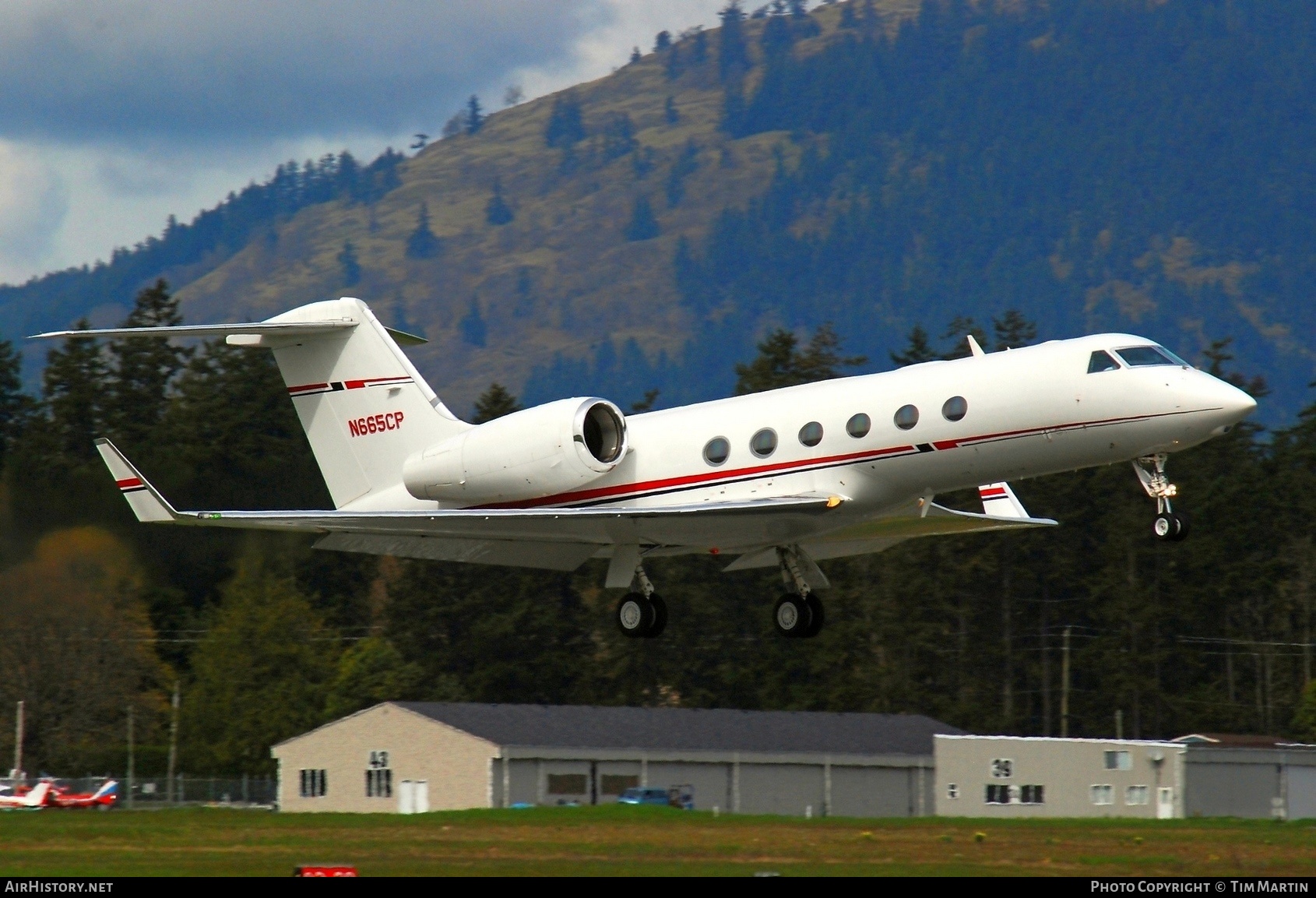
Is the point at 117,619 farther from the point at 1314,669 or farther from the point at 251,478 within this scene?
the point at 1314,669

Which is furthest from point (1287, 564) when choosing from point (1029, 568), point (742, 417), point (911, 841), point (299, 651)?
point (742, 417)

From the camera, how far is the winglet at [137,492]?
21.4m

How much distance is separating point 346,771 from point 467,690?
53.9 ft

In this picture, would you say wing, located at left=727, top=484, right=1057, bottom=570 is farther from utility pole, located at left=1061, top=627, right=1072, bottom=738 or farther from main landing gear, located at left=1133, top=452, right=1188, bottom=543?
utility pole, located at left=1061, top=627, right=1072, bottom=738

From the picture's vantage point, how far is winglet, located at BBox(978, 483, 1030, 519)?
24.2 meters

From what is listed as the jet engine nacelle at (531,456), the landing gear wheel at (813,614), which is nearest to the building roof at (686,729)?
the jet engine nacelle at (531,456)

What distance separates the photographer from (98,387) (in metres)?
76.6

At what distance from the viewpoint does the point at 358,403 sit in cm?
2516

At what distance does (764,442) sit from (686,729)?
24228mm

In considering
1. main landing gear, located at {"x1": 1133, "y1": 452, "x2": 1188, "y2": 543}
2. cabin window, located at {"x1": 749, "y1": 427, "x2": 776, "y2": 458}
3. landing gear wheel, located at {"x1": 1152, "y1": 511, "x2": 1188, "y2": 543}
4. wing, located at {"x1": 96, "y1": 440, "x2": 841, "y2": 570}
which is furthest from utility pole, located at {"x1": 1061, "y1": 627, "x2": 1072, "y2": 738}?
landing gear wheel, located at {"x1": 1152, "y1": 511, "x2": 1188, "y2": 543}

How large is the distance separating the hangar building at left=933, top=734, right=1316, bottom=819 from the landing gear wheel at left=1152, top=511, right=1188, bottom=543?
20792 millimetres

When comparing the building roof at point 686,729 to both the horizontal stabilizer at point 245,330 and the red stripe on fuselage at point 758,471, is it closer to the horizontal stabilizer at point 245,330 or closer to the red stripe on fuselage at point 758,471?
the horizontal stabilizer at point 245,330

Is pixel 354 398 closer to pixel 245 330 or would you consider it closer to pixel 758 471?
pixel 245 330

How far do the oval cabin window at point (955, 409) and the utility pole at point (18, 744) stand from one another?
3684 cm
